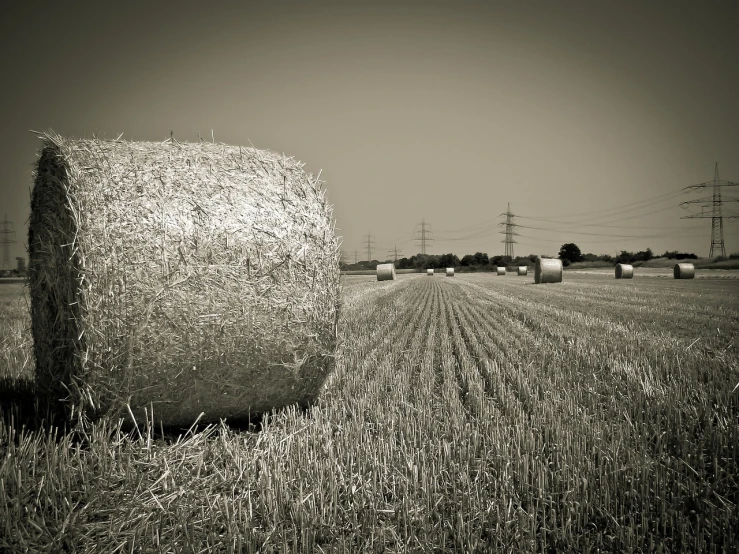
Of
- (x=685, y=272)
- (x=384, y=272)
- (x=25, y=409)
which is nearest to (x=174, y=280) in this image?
(x=25, y=409)

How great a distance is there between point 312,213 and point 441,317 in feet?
26.9

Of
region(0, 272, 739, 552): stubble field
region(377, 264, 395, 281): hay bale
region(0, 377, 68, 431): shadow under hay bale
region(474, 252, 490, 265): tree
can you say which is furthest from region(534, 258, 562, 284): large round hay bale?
region(474, 252, 490, 265): tree

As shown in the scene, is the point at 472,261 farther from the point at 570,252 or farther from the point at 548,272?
the point at 548,272

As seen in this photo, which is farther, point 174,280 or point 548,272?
point 548,272

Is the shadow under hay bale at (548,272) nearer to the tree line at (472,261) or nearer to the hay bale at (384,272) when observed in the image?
the hay bale at (384,272)

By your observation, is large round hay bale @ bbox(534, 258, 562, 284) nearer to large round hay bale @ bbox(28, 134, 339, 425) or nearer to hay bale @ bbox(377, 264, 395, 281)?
Answer: hay bale @ bbox(377, 264, 395, 281)

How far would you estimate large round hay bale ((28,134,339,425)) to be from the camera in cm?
341

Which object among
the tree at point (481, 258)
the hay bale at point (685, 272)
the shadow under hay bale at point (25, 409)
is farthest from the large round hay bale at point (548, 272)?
the tree at point (481, 258)

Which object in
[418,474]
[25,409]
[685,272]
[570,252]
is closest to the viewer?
[418,474]

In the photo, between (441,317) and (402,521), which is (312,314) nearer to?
(402,521)

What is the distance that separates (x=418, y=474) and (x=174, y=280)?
2378mm

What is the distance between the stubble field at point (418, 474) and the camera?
2316mm

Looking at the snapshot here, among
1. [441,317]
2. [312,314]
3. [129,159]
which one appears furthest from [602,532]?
[441,317]

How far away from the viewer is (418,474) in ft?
9.57
